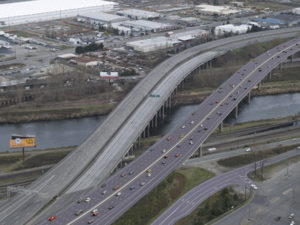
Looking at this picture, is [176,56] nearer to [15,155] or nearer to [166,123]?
[166,123]

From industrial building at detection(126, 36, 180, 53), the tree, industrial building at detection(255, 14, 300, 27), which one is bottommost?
the tree

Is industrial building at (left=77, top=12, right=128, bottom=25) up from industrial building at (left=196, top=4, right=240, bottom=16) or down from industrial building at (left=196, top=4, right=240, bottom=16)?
down

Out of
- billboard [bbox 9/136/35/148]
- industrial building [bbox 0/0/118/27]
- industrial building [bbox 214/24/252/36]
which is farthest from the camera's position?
industrial building [bbox 0/0/118/27]

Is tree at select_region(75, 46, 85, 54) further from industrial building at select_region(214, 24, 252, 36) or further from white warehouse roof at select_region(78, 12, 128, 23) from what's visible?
industrial building at select_region(214, 24, 252, 36)

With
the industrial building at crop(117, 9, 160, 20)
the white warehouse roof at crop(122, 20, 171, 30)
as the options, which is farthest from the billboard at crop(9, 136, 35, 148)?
the industrial building at crop(117, 9, 160, 20)

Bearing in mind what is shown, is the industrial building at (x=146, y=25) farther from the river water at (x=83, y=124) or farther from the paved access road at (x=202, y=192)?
the paved access road at (x=202, y=192)

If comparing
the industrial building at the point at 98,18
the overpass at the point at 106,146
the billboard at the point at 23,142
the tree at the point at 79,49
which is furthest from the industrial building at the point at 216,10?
the billboard at the point at 23,142
